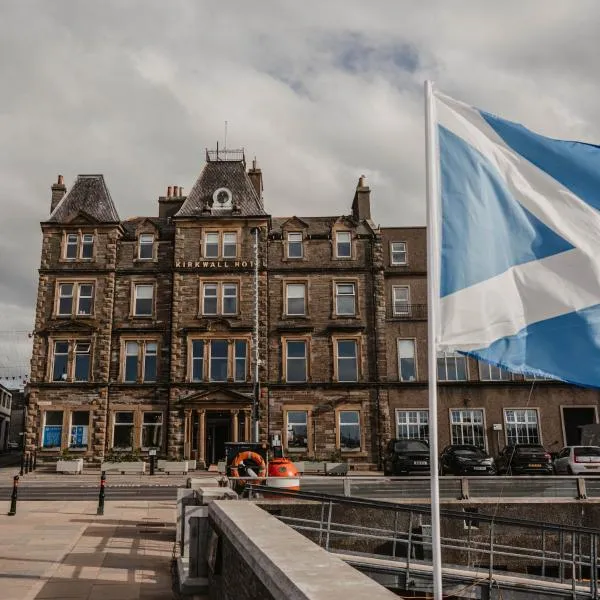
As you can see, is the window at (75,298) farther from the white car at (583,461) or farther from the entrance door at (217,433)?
the white car at (583,461)

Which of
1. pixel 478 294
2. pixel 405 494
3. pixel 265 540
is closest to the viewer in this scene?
pixel 265 540

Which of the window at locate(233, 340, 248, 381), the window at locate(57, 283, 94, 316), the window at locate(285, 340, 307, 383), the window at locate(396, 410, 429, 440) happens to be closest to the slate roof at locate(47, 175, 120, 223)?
the window at locate(57, 283, 94, 316)

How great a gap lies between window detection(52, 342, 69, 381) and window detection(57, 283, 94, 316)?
1902 mm

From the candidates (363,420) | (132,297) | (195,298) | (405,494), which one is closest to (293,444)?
(363,420)

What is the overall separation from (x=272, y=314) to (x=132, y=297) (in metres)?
8.39

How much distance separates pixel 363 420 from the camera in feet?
118

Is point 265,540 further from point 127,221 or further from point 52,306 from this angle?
point 127,221

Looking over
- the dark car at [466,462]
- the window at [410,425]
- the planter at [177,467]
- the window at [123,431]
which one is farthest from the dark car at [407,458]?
the window at [123,431]

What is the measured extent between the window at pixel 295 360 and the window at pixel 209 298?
479cm

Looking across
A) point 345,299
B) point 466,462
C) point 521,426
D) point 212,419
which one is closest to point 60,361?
point 212,419

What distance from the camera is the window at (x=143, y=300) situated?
1492 inches

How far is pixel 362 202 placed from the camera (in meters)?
40.3

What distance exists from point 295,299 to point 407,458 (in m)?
13.5

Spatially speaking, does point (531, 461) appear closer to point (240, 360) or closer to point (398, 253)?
point (398, 253)
